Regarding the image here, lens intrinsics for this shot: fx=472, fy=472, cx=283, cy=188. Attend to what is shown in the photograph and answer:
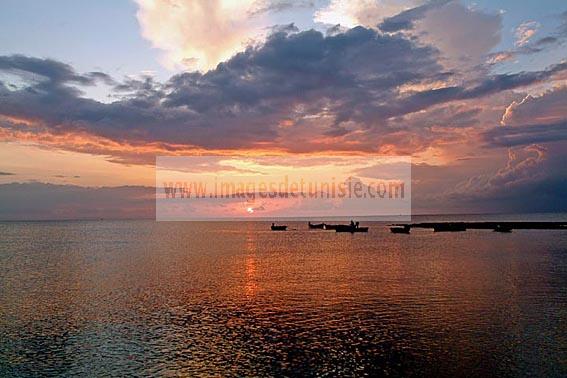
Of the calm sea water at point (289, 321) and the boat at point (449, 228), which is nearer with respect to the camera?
the calm sea water at point (289, 321)

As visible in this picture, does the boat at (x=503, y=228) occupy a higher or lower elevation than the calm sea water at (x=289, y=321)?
higher

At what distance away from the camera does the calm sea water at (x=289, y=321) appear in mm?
27234

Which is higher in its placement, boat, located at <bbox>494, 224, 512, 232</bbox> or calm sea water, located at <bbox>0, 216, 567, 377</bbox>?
boat, located at <bbox>494, 224, 512, 232</bbox>

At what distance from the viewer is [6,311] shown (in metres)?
42.2

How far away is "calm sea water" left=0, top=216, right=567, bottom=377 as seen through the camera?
89.4ft

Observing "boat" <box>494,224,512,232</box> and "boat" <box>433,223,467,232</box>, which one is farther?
"boat" <box>433,223,467,232</box>

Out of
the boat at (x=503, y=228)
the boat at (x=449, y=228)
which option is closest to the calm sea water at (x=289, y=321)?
the boat at (x=503, y=228)

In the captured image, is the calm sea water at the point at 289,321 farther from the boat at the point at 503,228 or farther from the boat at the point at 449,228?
the boat at the point at 449,228

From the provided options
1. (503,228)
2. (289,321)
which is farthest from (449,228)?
(289,321)

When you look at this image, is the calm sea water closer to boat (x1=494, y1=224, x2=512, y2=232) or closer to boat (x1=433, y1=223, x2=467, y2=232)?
boat (x1=494, y1=224, x2=512, y2=232)

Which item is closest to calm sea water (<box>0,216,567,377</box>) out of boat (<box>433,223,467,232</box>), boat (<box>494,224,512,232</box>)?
boat (<box>494,224,512,232</box>)

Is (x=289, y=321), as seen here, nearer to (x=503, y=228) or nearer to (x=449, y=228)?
(x=503, y=228)

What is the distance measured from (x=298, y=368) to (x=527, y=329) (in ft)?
58.4

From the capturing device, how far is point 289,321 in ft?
122
